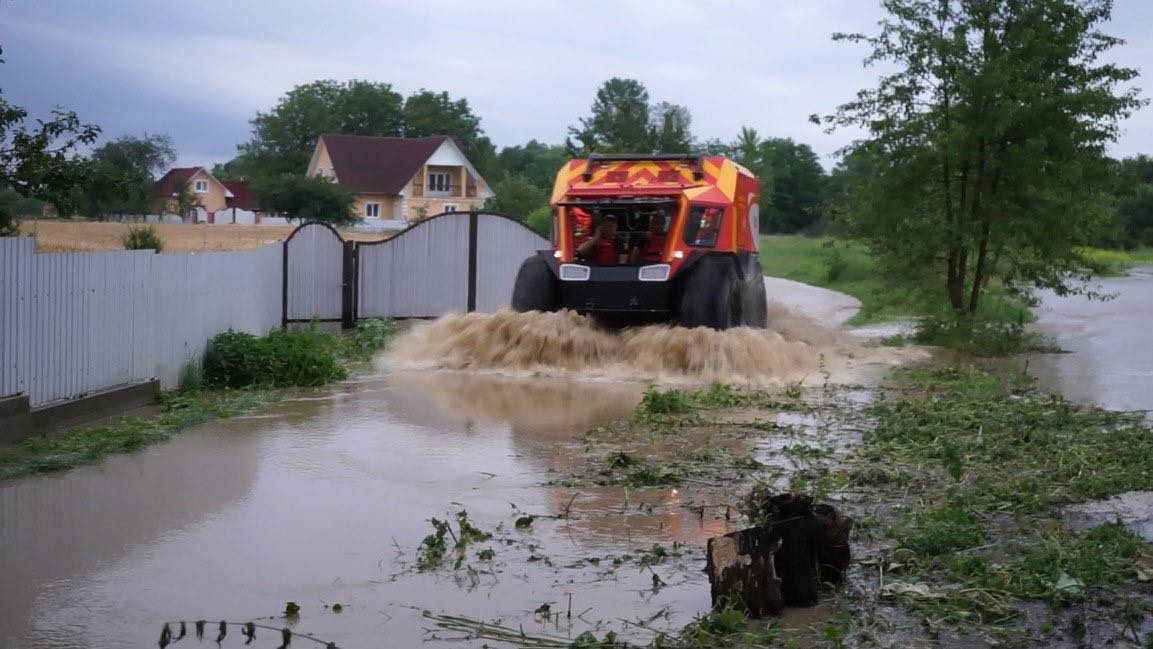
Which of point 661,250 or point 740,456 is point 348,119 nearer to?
point 661,250

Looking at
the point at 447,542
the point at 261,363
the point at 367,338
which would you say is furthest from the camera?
the point at 367,338

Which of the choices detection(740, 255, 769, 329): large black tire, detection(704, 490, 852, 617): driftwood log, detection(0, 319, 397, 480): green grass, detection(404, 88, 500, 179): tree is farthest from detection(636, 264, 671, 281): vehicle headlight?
detection(404, 88, 500, 179): tree

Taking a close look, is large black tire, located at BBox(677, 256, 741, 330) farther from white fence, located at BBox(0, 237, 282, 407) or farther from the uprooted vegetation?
white fence, located at BBox(0, 237, 282, 407)

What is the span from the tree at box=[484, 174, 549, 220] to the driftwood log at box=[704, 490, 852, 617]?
50663 millimetres

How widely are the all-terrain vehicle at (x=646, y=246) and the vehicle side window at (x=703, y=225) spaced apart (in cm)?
1

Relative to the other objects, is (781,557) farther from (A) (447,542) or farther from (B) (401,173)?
(B) (401,173)

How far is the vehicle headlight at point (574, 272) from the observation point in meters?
17.2

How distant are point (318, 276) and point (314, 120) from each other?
220ft

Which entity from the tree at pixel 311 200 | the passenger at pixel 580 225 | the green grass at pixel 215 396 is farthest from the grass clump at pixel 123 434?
the tree at pixel 311 200

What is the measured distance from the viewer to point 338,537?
25.3ft

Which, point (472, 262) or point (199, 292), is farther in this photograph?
point (472, 262)

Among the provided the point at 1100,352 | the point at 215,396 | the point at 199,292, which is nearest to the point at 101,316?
the point at 215,396

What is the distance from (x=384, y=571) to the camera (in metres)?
7.00

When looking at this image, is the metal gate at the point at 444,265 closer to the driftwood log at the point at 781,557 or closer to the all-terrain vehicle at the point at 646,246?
the all-terrain vehicle at the point at 646,246
